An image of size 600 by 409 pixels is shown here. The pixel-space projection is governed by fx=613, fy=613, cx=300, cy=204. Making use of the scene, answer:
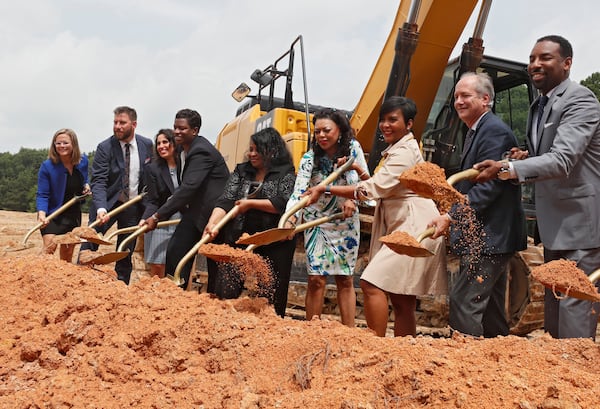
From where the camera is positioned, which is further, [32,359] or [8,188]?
[8,188]

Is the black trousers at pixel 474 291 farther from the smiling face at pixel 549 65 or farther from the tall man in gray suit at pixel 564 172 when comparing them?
the smiling face at pixel 549 65

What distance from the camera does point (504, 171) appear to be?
3018mm

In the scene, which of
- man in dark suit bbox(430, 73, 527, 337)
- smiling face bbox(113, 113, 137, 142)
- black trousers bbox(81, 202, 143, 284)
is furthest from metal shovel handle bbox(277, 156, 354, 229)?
smiling face bbox(113, 113, 137, 142)

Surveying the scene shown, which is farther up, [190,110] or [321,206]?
[190,110]

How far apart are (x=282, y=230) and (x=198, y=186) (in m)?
1.25

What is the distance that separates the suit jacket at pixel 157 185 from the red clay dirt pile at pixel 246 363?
213cm

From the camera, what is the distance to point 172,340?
2641 millimetres

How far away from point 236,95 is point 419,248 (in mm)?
4449

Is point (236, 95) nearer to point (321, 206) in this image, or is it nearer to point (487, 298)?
point (321, 206)

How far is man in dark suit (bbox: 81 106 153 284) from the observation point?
5820mm

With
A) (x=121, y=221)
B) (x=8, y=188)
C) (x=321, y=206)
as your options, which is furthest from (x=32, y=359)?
(x=8, y=188)

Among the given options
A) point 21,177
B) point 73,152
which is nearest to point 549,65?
point 73,152

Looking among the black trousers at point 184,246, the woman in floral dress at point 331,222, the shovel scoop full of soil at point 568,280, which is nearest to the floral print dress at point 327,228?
the woman in floral dress at point 331,222

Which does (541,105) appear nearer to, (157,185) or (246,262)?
(246,262)
